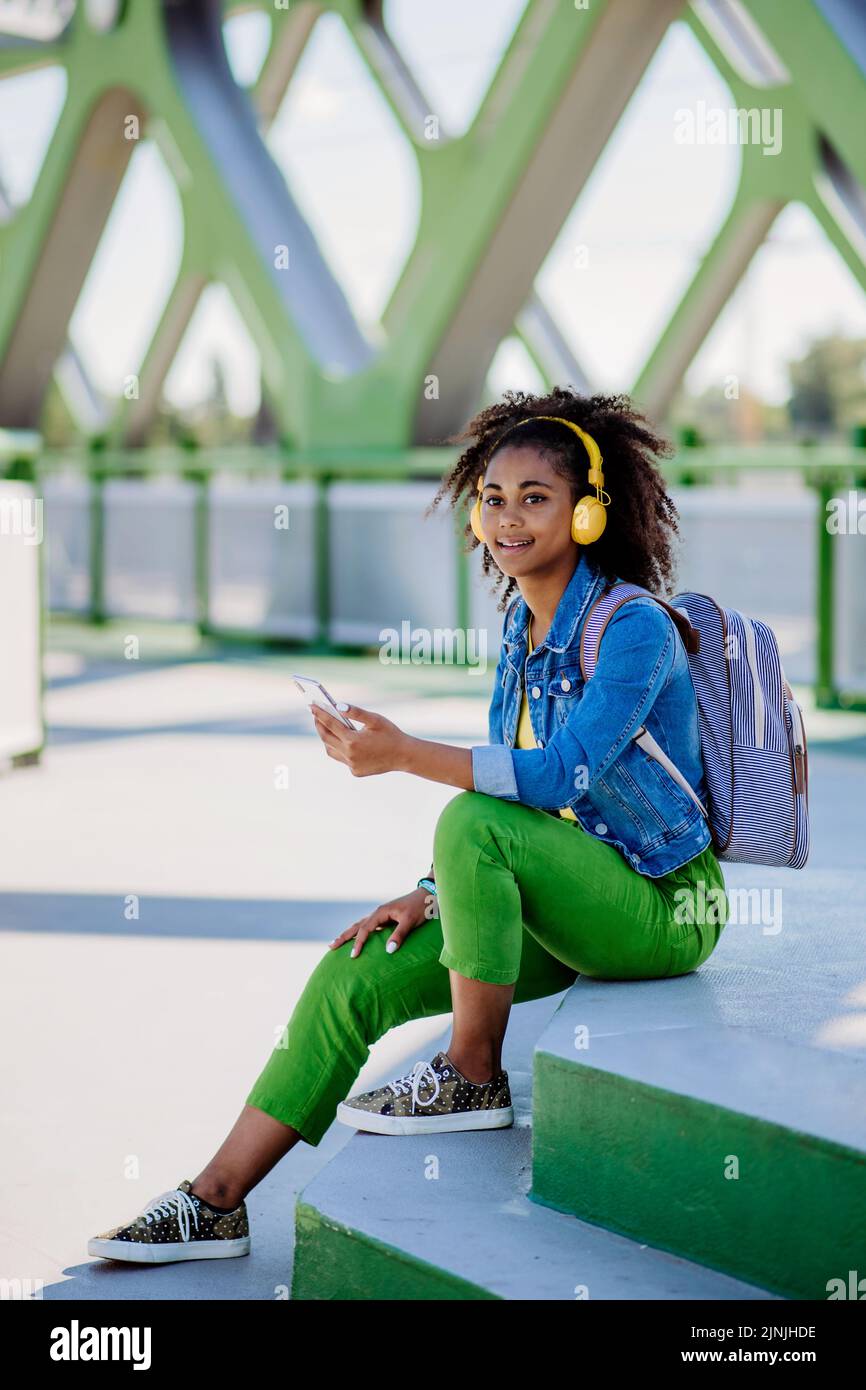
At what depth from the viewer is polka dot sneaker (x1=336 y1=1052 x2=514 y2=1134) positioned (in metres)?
2.80

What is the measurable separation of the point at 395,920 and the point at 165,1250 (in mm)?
667

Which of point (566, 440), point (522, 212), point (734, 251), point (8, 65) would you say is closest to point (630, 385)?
point (734, 251)

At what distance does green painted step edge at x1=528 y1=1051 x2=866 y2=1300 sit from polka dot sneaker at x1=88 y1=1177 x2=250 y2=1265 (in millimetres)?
541

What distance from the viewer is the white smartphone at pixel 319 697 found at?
2.69 m

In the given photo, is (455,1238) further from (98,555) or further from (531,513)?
(98,555)

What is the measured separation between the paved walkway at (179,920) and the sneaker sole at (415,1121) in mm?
257

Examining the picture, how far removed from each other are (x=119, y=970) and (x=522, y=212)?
806 cm

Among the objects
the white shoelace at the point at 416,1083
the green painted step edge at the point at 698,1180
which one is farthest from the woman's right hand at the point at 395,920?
the green painted step edge at the point at 698,1180

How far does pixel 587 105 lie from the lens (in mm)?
10742

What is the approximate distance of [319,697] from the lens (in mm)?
2721

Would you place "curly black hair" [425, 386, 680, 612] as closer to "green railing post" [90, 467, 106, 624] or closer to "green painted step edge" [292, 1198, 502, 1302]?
"green painted step edge" [292, 1198, 502, 1302]

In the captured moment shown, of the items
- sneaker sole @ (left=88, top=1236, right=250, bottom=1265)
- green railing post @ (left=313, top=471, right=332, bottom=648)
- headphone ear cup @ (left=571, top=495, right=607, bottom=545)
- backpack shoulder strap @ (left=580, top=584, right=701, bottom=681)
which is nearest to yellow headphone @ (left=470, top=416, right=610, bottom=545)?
headphone ear cup @ (left=571, top=495, right=607, bottom=545)
